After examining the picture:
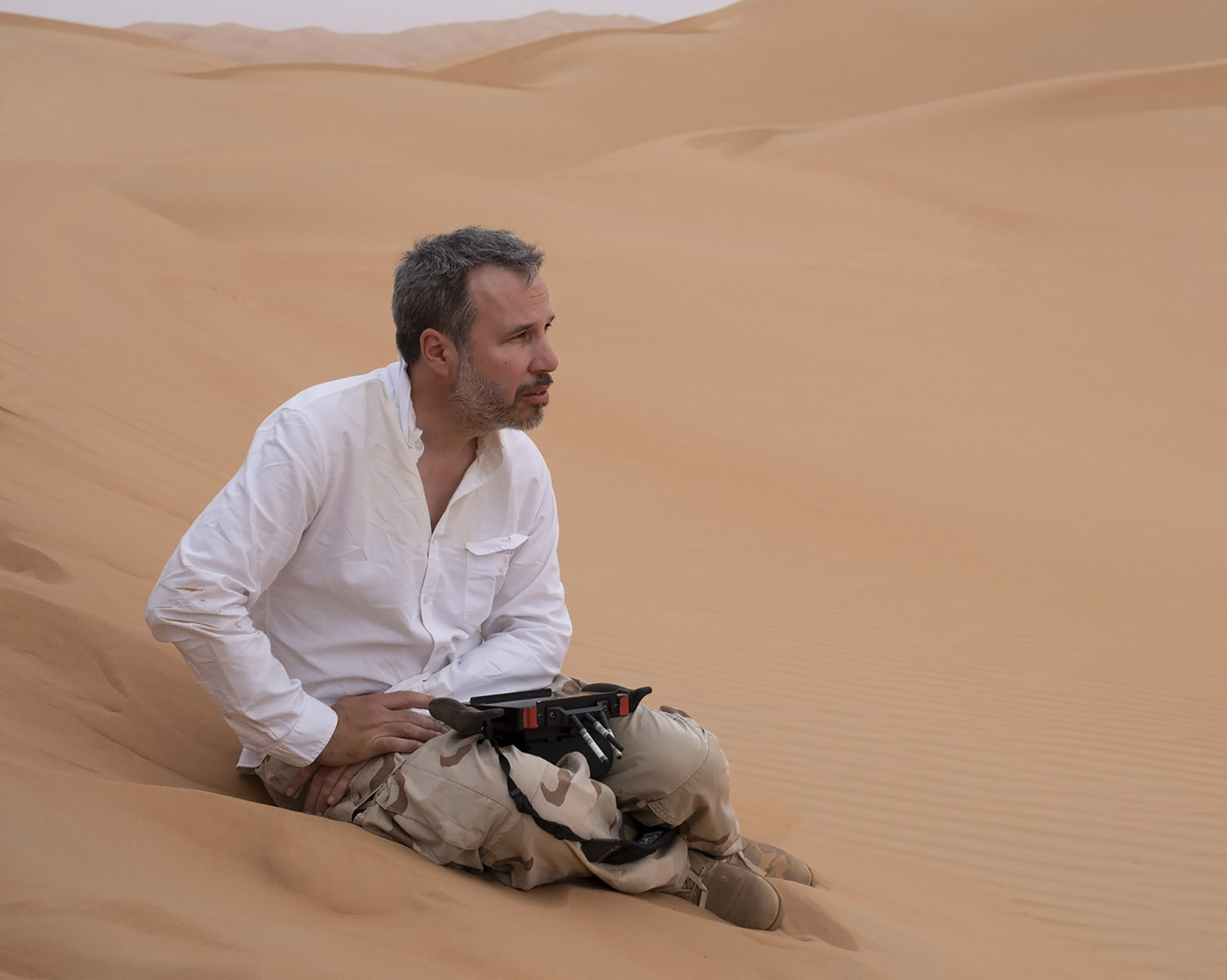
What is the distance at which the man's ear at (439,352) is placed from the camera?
10.1ft

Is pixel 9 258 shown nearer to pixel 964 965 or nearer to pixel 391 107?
pixel 964 965

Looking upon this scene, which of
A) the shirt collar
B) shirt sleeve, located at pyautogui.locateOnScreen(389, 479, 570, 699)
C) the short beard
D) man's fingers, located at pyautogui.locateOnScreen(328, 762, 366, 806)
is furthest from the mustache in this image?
man's fingers, located at pyautogui.locateOnScreen(328, 762, 366, 806)

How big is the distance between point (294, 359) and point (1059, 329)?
31.0ft

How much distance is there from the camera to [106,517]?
5.14 m

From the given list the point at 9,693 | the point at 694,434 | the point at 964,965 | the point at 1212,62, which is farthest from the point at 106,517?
the point at 1212,62

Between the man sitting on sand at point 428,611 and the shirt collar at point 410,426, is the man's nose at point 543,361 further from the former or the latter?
the shirt collar at point 410,426

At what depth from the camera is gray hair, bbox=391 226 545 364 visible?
308cm

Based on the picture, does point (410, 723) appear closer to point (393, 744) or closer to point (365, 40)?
point (393, 744)

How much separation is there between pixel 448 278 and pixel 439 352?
0.19m

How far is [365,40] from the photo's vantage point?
12288 centimetres

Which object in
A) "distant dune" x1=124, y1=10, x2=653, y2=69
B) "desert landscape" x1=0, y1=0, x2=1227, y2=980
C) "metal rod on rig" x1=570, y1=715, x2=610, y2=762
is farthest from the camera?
"distant dune" x1=124, y1=10, x2=653, y2=69

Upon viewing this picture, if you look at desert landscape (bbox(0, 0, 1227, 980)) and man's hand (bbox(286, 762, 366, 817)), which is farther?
man's hand (bbox(286, 762, 366, 817))

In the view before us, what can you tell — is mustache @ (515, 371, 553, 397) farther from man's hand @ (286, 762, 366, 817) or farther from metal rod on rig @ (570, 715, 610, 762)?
man's hand @ (286, 762, 366, 817)

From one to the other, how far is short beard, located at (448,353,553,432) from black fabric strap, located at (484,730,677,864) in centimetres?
78
